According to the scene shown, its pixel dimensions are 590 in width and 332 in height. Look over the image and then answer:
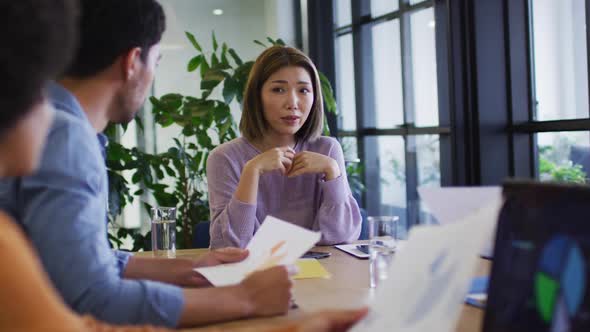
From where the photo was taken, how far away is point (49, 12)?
68 centimetres

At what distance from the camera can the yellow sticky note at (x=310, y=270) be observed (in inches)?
62.9

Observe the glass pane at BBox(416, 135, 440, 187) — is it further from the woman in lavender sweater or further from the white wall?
the woman in lavender sweater

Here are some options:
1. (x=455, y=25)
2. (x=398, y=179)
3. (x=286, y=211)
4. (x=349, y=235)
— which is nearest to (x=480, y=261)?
(x=349, y=235)

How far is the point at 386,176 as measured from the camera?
4797 millimetres

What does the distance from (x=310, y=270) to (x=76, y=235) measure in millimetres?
750

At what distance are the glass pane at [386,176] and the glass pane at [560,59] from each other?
1.40 m

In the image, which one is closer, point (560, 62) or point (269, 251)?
point (269, 251)

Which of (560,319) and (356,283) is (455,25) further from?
(560,319)

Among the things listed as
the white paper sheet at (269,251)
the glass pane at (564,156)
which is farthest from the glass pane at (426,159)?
the white paper sheet at (269,251)

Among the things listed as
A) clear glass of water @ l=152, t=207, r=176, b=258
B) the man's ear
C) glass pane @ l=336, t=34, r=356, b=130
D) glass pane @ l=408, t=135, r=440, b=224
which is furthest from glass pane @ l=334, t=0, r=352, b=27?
the man's ear

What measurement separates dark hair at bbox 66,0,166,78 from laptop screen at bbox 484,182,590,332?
2.58ft

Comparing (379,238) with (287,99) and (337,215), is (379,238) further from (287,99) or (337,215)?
(287,99)

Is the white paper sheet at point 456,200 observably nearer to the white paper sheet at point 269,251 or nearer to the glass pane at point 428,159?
the white paper sheet at point 269,251

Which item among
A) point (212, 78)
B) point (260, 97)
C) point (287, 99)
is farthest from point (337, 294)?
point (212, 78)
